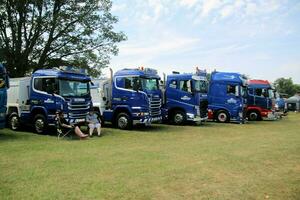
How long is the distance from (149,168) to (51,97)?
8.42m

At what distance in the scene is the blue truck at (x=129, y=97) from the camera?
19.5 meters

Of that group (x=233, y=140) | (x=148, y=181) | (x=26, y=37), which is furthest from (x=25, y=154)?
(x=26, y=37)

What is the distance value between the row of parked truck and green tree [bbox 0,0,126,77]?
793 cm

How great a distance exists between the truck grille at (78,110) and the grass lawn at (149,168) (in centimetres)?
143

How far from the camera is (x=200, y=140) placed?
51.8 feet

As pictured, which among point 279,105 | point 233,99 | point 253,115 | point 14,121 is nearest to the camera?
point 14,121

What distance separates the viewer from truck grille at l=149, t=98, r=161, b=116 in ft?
65.3

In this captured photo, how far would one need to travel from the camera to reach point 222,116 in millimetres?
25375

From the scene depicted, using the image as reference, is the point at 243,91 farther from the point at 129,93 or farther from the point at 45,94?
the point at 45,94

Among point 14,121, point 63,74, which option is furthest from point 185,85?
point 14,121

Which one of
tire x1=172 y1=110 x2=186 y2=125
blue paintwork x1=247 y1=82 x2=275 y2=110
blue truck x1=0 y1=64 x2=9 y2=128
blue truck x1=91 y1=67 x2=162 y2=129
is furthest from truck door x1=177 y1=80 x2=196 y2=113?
blue truck x1=0 y1=64 x2=9 y2=128

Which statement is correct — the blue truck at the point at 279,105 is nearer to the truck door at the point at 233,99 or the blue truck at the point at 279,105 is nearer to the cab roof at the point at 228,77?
the cab roof at the point at 228,77

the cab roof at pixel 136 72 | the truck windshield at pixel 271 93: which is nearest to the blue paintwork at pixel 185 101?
the cab roof at pixel 136 72

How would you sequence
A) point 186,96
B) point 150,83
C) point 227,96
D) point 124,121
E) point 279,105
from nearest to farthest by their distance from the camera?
point 124,121, point 150,83, point 186,96, point 227,96, point 279,105
